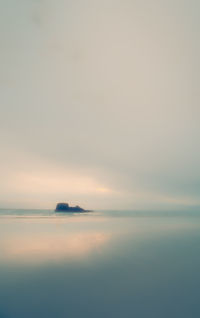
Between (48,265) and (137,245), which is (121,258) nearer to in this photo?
(137,245)

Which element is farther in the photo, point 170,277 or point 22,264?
point 22,264

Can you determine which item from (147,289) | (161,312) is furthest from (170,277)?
(161,312)

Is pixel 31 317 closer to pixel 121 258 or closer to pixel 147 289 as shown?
pixel 147 289

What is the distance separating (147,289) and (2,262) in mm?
6409

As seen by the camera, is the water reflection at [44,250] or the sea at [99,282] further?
the water reflection at [44,250]

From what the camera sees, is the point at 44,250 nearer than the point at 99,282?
No

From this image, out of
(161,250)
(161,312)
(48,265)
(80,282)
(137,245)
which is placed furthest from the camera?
(137,245)

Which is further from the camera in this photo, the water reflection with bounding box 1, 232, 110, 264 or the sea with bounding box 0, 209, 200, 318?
the water reflection with bounding box 1, 232, 110, 264

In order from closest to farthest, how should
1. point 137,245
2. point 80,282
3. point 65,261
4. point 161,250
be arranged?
point 80,282 < point 65,261 < point 161,250 < point 137,245

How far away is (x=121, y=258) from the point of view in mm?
9242

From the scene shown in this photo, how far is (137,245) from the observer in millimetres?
11688

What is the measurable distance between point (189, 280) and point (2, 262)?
25.9 ft

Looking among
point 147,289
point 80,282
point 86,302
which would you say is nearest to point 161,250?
point 147,289

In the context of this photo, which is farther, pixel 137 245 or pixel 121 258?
pixel 137 245
